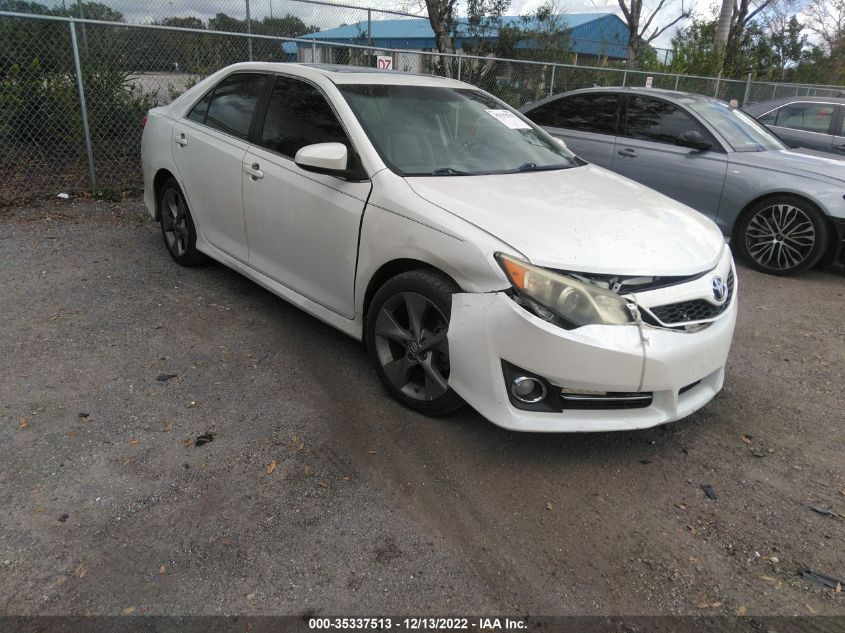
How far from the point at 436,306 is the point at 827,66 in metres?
27.5

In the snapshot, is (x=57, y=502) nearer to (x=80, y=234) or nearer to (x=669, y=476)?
(x=669, y=476)

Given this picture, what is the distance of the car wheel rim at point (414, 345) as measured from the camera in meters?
3.11

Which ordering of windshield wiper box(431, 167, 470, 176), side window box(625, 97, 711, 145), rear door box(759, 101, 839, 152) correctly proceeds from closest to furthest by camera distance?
windshield wiper box(431, 167, 470, 176), side window box(625, 97, 711, 145), rear door box(759, 101, 839, 152)

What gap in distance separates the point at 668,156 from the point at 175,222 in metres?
5.08

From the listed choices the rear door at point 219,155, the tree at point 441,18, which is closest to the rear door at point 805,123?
the tree at point 441,18

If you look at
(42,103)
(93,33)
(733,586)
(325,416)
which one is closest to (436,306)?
(325,416)

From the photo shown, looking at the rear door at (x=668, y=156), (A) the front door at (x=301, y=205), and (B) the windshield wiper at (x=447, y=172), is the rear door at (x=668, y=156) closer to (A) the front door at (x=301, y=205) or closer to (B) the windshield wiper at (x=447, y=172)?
(B) the windshield wiper at (x=447, y=172)

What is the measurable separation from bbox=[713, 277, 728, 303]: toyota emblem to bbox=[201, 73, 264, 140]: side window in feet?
10.0

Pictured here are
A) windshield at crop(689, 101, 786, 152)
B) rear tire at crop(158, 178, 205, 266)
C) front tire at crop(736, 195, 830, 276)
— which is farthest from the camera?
windshield at crop(689, 101, 786, 152)

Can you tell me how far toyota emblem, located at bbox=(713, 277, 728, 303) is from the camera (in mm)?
3047

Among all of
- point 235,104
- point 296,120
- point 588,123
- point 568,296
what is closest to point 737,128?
point 588,123

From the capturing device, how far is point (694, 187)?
22.0 ft

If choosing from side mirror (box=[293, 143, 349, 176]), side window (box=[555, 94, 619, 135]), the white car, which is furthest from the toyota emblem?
side window (box=[555, 94, 619, 135])

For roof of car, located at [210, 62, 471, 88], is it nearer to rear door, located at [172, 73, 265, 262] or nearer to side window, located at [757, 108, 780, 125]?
rear door, located at [172, 73, 265, 262]
